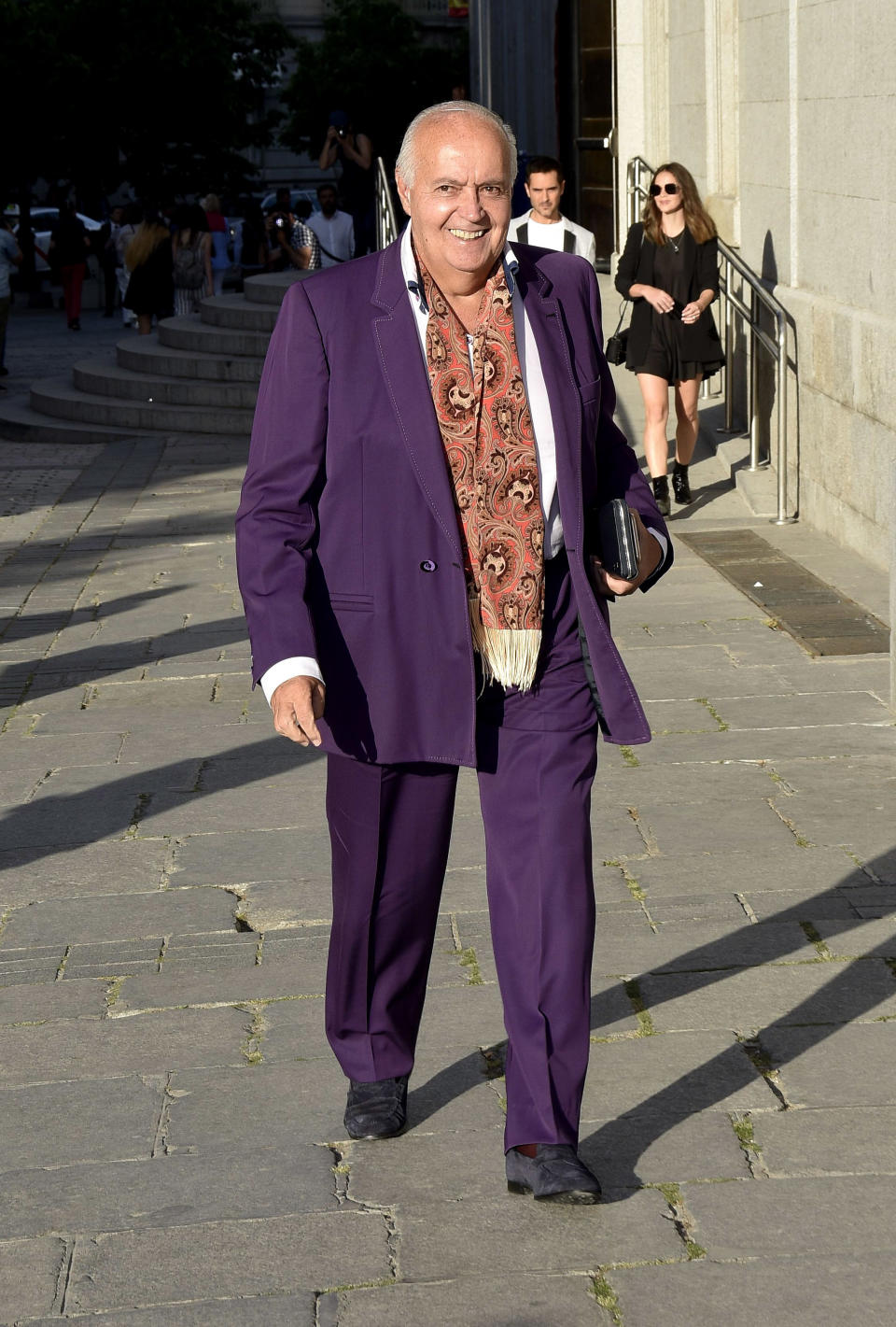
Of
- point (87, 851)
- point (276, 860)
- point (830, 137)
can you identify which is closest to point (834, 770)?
point (276, 860)

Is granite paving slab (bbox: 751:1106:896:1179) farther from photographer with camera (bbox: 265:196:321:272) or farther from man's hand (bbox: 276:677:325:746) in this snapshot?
photographer with camera (bbox: 265:196:321:272)

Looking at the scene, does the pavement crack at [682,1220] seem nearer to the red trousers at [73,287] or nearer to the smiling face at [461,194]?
the smiling face at [461,194]

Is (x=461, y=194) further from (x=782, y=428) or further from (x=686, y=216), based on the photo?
(x=686, y=216)

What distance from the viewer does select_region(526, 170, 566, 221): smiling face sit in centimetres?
1074

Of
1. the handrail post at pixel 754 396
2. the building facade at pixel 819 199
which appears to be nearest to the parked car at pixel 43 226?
the building facade at pixel 819 199

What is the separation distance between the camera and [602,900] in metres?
5.01

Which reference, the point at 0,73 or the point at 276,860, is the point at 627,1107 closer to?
the point at 276,860

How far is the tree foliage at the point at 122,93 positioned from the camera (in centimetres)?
4216

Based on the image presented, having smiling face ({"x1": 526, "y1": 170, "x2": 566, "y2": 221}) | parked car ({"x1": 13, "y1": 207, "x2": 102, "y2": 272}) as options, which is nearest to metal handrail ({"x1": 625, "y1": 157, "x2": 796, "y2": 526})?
smiling face ({"x1": 526, "y1": 170, "x2": 566, "y2": 221})

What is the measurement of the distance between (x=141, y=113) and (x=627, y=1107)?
43.6m

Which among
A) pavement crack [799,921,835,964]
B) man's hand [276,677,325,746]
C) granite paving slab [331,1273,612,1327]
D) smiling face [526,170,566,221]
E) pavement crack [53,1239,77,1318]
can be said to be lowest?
pavement crack [799,921,835,964]

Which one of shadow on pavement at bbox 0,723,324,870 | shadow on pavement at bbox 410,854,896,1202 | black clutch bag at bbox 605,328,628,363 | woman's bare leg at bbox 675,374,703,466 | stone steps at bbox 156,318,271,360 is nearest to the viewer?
shadow on pavement at bbox 410,854,896,1202

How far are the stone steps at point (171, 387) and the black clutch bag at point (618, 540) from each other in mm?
12931

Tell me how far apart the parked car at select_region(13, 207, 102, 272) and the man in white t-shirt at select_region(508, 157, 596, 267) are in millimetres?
30388
